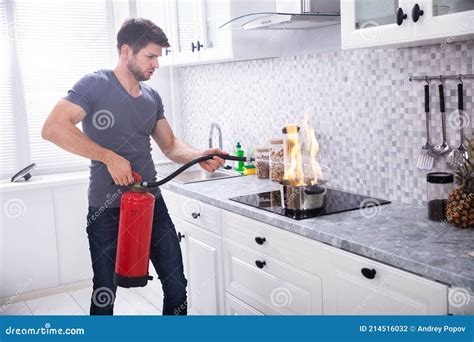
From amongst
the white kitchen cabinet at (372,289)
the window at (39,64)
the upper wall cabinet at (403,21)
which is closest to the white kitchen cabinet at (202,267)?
the white kitchen cabinet at (372,289)

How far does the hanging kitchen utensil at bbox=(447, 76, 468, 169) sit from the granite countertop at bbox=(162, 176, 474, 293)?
0.23 meters

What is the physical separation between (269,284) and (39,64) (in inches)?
102

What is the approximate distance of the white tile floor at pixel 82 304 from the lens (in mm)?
3578

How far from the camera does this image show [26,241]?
3779mm


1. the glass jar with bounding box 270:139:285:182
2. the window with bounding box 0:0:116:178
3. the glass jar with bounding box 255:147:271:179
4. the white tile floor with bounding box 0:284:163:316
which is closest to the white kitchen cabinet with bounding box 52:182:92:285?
the white tile floor with bounding box 0:284:163:316

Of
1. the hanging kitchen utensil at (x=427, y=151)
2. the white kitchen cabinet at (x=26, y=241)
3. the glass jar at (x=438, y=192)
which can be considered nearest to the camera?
the glass jar at (x=438, y=192)

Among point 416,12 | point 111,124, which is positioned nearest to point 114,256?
point 111,124

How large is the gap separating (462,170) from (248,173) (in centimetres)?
148

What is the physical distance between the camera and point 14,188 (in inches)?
145

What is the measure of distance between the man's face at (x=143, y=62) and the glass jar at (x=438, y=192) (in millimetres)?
1278

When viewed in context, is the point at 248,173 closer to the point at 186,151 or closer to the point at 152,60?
the point at 186,151

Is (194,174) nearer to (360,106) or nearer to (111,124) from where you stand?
(111,124)

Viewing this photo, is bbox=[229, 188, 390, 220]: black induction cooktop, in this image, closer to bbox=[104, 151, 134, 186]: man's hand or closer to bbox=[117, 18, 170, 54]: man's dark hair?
bbox=[104, 151, 134, 186]: man's hand

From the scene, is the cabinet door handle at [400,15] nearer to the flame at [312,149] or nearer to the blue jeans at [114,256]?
the flame at [312,149]
